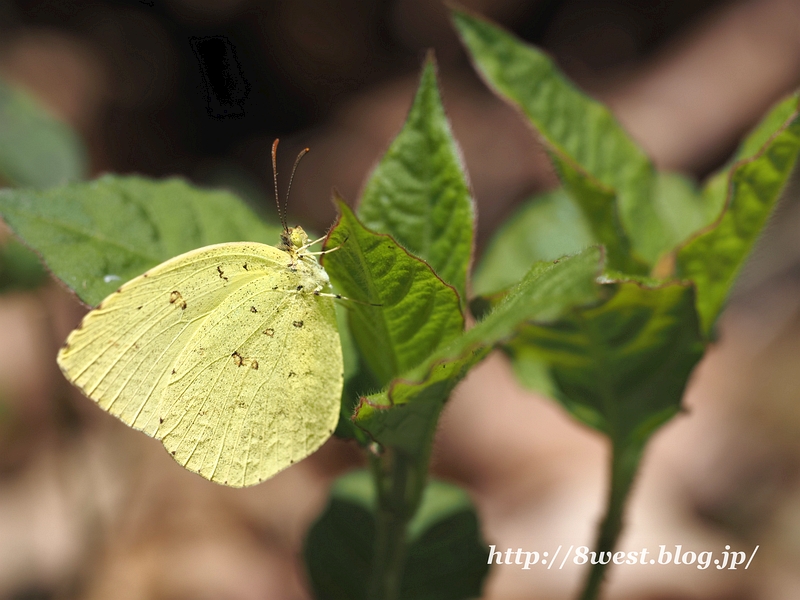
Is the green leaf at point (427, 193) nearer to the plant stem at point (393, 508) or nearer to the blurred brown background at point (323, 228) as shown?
the plant stem at point (393, 508)

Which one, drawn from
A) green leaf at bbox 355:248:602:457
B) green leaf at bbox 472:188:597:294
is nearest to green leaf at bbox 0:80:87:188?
green leaf at bbox 472:188:597:294

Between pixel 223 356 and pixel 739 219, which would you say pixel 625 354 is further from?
pixel 223 356

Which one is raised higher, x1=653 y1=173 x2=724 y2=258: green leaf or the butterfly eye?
the butterfly eye

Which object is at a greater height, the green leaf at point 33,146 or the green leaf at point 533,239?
the green leaf at point 33,146

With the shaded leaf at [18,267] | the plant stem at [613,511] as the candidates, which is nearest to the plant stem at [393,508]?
the plant stem at [613,511]

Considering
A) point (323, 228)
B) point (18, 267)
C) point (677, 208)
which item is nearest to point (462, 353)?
point (677, 208)

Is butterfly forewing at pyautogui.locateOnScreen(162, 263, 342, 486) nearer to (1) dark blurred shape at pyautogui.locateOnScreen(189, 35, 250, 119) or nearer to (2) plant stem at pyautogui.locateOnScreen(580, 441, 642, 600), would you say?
(2) plant stem at pyautogui.locateOnScreen(580, 441, 642, 600)

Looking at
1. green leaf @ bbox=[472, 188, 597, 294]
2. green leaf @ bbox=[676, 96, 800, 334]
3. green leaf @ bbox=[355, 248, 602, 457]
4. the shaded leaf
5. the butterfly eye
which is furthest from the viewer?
the shaded leaf
